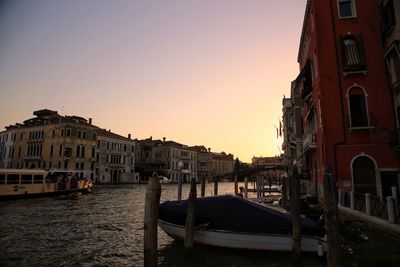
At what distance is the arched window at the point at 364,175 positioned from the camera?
13578 mm

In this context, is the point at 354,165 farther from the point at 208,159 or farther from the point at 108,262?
the point at 208,159

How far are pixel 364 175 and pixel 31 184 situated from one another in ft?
75.2

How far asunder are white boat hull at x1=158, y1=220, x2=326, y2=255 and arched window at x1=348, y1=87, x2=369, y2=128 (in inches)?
343

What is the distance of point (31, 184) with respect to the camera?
23.7 metres

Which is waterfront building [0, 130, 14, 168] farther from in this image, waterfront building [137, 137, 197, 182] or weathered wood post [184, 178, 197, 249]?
weathered wood post [184, 178, 197, 249]

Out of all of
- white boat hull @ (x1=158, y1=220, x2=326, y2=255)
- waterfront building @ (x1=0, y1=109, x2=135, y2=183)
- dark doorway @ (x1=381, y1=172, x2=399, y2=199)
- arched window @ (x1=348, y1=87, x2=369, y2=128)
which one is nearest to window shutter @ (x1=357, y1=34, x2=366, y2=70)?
arched window @ (x1=348, y1=87, x2=369, y2=128)

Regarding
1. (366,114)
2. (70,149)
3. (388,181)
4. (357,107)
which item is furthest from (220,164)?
(388,181)

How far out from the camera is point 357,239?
6902mm

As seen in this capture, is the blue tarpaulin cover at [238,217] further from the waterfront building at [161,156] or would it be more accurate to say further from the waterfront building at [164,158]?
the waterfront building at [161,156]

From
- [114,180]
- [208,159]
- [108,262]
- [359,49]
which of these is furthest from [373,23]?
[208,159]

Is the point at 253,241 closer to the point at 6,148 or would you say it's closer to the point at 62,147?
the point at 62,147

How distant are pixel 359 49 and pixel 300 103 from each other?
9.84 m

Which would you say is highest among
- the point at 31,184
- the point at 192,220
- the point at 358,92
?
the point at 358,92

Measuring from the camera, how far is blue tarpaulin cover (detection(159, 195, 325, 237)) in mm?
7500
